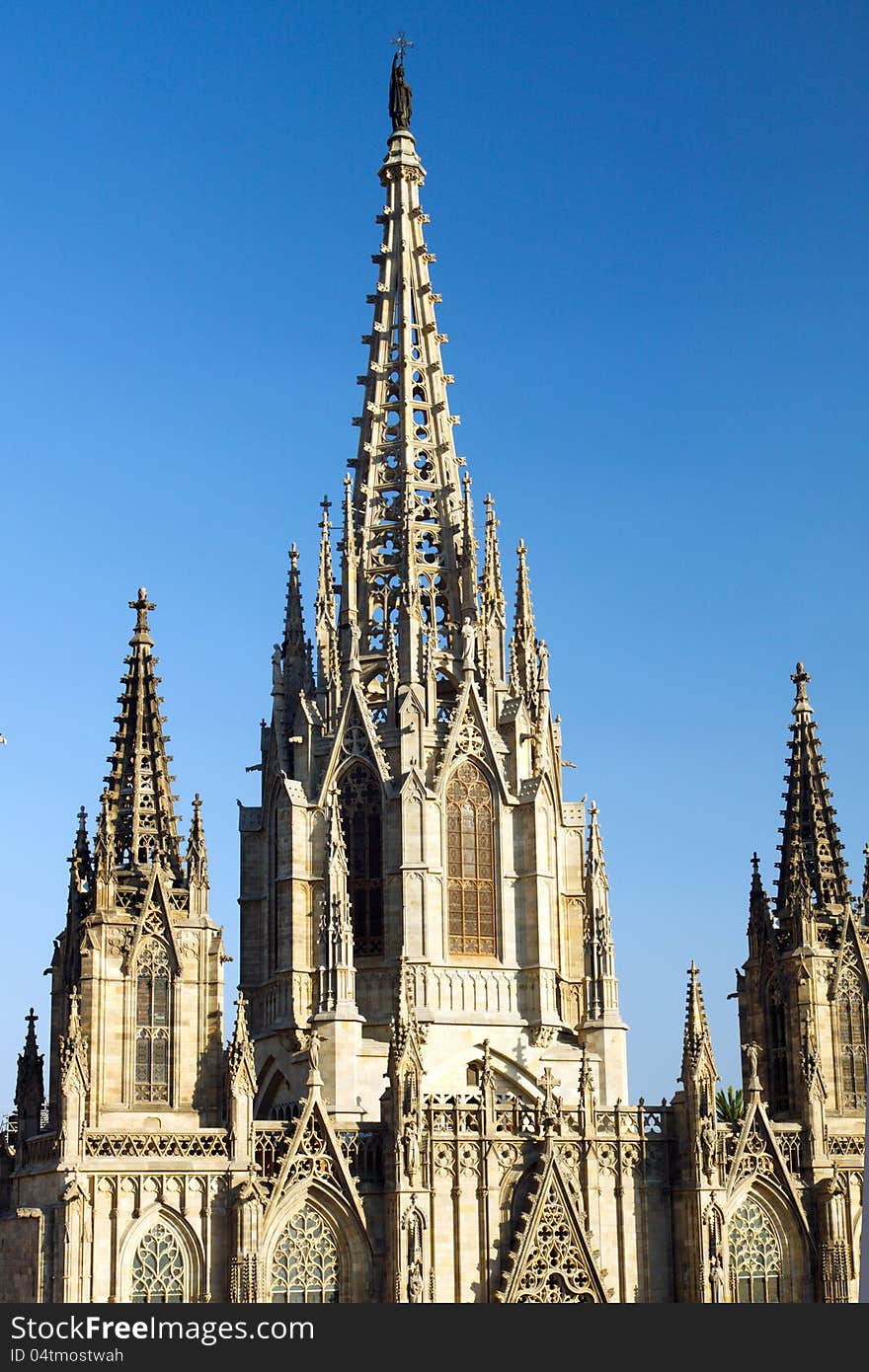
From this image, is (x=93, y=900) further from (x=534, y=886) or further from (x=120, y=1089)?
(x=534, y=886)

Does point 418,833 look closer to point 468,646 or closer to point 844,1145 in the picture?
point 468,646

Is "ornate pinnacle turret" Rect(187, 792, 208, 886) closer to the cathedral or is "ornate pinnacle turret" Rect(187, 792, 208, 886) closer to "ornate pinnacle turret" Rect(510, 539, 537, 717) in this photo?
the cathedral

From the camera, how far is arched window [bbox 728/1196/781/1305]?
196 feet

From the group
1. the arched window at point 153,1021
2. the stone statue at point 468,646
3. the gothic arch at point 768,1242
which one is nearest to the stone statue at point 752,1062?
the gothic arch at point 768,1242

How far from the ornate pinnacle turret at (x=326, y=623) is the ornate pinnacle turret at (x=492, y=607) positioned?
456 centimetres

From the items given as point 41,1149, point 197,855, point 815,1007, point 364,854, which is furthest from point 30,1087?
point 815,1007

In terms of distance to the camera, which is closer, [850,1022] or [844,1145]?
[844,1145]

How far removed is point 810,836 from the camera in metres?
65.4

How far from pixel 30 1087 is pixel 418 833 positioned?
519 inches

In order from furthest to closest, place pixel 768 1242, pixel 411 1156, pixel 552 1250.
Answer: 1. pixel 768 1242
2. pixel 552 1250
3. pixel 411 1156

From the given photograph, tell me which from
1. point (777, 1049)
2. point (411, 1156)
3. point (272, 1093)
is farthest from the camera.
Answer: point (777, 1049)

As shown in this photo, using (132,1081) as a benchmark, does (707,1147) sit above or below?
below

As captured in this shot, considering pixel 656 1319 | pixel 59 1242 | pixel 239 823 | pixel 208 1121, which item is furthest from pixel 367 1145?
pixel 656 1319

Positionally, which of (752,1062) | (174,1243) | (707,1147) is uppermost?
(752,1062)
